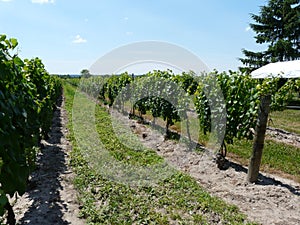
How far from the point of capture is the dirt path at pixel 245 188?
421 cm

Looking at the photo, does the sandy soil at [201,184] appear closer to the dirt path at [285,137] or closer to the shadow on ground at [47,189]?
the shadow on ground at [47,189]

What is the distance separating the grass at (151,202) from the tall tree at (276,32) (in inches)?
873

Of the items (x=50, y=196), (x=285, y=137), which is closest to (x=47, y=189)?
(x=50, y=196)

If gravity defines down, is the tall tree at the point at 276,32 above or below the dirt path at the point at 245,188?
above

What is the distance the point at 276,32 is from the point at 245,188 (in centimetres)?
2675

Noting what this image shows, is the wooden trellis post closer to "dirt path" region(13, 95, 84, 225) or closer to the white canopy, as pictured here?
"dirt path" region(13, 95, 84, 225)

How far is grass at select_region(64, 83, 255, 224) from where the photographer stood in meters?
4.05

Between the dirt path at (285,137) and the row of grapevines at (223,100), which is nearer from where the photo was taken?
the row of grapevines at (223,100)

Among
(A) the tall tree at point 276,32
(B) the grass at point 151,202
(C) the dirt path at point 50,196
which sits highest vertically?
(A) the tall tree at point 276,32

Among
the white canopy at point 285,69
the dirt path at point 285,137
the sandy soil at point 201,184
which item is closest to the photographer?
the sandy soil at point 201,184

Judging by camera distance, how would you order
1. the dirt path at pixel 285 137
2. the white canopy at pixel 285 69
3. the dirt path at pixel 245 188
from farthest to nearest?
the white canopy at pixel 285 69, the dirt path at pixel 285 137, the dirt path at pixel 245 188

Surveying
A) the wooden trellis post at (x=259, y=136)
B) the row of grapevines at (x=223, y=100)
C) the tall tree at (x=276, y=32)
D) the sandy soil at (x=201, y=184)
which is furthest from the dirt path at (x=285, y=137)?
the tall tree at (x=276, y=32)

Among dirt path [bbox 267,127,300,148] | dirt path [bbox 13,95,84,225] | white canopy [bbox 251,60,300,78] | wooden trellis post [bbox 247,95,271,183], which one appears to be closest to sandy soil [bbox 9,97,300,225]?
dirt path [bbox 13,95,84,225]

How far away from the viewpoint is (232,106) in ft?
20.6
